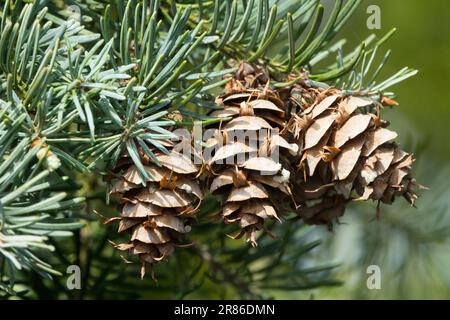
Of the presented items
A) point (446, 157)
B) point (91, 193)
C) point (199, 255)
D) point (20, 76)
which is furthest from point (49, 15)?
point (446, 157)

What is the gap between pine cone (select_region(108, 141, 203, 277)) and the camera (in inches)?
22.1

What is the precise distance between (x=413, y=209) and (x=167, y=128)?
0.69 m

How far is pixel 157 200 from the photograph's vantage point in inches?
22.0

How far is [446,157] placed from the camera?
4.13 ft

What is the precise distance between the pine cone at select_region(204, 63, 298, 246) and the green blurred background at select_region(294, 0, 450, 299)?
48cm

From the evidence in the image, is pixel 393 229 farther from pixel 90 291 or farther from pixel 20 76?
pixel 20 76

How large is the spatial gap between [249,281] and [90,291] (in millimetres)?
203

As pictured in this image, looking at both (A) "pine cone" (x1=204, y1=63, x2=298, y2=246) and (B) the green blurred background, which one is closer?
(A) "pine cone" (x1=204, y1=63, x2=298, y2=246)

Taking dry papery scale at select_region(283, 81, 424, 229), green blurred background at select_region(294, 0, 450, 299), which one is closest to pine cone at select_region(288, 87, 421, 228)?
dry papery scale at select_region(283, 81, 424, 229)

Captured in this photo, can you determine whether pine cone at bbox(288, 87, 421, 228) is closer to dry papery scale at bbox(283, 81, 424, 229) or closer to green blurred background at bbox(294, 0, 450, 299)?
dry papery scale at bbox(283, 81, 424, 229)

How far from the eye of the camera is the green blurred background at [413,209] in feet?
3.69

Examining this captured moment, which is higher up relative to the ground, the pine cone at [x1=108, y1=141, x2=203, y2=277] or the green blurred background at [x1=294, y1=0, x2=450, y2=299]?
the green blurred background at [x1=294, y1=0, x2=450, y2=299]

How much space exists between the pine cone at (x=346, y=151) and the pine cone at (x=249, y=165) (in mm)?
21

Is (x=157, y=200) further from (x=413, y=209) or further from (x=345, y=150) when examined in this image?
(x=413, y=209)
